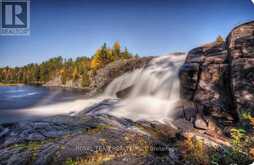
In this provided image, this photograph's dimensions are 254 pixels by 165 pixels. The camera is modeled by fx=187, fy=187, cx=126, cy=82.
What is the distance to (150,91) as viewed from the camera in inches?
147

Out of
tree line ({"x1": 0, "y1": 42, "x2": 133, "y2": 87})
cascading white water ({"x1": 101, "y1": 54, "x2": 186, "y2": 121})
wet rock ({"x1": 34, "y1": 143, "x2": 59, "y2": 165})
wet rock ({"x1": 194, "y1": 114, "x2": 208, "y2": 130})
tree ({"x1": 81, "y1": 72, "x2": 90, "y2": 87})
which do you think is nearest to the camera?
wet rock ({"x1": 34, "y1": 143, "x2": 59, "y2": 165})

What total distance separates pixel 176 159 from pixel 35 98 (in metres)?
1.54

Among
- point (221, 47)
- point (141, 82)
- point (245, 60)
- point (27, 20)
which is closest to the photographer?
point (27, 20)

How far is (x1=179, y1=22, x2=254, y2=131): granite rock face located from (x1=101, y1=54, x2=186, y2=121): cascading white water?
35 cm

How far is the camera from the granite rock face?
7.39ft

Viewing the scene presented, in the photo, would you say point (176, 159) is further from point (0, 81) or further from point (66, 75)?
point (0, 81)

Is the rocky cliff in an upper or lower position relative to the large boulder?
lower

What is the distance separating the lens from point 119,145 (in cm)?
146

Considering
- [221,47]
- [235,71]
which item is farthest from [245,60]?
[221,47]

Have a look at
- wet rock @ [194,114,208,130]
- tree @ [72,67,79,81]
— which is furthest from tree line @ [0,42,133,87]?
wet rock @ [194,114,208,130]

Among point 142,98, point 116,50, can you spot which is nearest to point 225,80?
point 142,98

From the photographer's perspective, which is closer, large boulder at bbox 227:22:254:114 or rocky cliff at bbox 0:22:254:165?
rocky cliff at bbox 0:22:254:165

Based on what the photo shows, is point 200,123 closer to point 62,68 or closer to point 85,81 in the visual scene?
point 85,81

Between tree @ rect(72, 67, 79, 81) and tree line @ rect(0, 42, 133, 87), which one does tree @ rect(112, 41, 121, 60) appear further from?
tree @ rect(72, 67, 79, 81)
